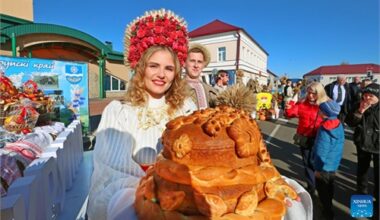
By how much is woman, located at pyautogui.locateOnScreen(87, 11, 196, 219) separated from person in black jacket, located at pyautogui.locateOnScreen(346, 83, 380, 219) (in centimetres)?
312

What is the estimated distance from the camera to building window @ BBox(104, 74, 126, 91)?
19000mm

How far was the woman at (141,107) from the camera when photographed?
4.23 ft

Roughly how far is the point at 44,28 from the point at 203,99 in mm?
12415

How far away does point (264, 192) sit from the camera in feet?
2.70

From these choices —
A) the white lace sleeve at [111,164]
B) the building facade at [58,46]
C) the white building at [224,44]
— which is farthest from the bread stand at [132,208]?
the white building at [224,44]

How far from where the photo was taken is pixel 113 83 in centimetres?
1988

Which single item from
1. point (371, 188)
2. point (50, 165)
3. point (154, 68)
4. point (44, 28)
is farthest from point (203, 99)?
point (44, 28)

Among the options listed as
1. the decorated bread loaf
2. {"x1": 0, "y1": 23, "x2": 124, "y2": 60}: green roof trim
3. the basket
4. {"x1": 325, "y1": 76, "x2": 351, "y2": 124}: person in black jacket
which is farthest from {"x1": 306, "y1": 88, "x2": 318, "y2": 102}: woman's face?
{"x1": 0, "y1": 23, "x2": 124, "y2": 60}: green roof trim

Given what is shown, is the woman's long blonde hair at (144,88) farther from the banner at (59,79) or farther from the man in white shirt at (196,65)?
the banner at (59,79)

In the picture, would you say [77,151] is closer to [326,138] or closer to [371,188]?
[326,138]

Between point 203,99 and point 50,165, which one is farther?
point 203,99

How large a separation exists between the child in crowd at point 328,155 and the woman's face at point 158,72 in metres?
2.49

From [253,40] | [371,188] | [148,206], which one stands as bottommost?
[371,188]

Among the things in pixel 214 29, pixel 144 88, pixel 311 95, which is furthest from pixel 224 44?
pixel 144 88
